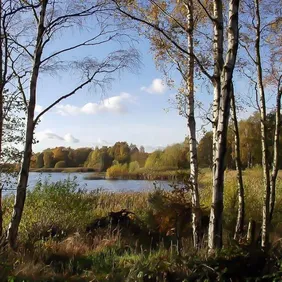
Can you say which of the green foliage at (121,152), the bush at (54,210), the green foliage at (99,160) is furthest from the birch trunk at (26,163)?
the green foliage at (121,152)

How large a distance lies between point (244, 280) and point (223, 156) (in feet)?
4.52

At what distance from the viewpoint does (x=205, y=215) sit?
9.62m

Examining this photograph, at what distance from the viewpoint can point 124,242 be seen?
24.8 feet

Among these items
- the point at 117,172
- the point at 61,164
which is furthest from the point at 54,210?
the point at 117,172

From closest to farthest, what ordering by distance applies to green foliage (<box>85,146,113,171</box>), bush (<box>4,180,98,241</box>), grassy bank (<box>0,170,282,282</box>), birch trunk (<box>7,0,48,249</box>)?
grassy bank (<box>0,170,282,282</box>)
birch trunk (<box>7,0,48,249</box>)
bush (<box>4,180,98,241</box>)
green foliage (<box>85,146,113,171</box>)

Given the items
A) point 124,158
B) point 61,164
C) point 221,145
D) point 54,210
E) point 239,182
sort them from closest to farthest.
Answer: point 221,145 → point 239,182 → point 54,210 → point 61,164 → point 124,158

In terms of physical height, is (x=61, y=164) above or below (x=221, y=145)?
above

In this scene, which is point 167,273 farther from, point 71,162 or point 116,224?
point 71,162

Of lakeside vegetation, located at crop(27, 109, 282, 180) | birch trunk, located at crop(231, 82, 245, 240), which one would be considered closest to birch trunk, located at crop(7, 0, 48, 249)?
birch trunk, located at crop(231, 82, 245, 240)

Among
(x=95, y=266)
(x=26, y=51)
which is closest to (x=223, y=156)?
(x=95, y=266)

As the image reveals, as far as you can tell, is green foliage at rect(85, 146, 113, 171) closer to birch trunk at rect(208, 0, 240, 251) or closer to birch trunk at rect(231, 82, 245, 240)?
birch trunk at rect(231, 82, 245, 240)

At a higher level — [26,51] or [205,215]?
[26,51]

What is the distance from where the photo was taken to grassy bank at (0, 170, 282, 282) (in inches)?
168

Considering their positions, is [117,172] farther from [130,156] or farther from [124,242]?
[124,242]
